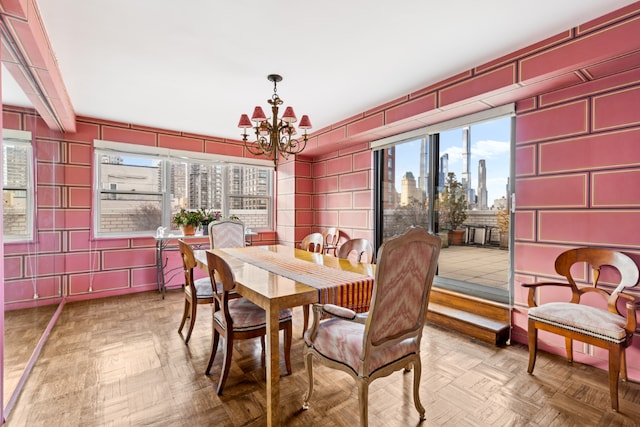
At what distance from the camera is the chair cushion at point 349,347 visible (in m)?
1.53

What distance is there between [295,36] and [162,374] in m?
2.66

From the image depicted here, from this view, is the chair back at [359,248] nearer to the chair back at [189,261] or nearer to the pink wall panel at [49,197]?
the chair back at [189,261]

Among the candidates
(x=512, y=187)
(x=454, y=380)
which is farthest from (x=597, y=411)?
(x=512, y=187)

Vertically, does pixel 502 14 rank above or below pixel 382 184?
above

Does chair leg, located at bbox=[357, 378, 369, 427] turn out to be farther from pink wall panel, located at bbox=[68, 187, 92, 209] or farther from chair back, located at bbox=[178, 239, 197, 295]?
pink wall panel, located at bbox=[68, 187, 92, 209]

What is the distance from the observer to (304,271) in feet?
7.25

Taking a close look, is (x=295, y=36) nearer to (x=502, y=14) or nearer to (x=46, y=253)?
(x=502, y=14)

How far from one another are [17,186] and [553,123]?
14.4 ft

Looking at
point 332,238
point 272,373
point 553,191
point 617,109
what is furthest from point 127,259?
point 617,109

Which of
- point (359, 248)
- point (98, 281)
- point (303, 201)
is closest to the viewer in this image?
point (359, 248)

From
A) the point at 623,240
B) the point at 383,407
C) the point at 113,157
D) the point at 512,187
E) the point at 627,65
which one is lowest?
the point at 383,407

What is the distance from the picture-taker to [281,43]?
2.27 m

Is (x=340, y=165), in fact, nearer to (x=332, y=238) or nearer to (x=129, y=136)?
(x=332, y=238)

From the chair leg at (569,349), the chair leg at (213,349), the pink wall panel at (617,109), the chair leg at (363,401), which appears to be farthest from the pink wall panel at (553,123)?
the chair leg at (213,349)
